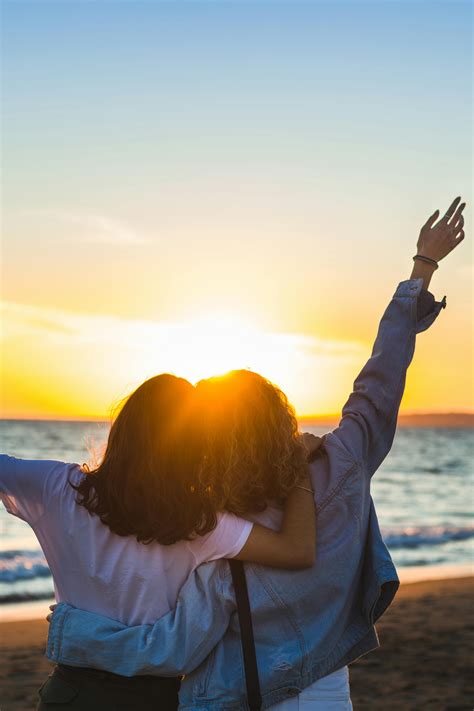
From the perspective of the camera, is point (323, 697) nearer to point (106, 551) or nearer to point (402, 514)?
point (106, 551)

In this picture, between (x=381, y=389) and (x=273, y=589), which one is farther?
(x=381, y=389)

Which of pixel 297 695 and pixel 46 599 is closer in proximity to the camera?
pixel 297 695

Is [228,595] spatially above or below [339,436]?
below

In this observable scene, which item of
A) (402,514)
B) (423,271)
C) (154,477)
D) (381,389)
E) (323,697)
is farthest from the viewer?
(402,514)

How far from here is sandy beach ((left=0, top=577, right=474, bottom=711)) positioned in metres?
6.05

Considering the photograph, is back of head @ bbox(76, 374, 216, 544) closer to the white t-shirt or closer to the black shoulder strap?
the white t-shirt

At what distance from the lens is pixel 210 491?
92.0 inches

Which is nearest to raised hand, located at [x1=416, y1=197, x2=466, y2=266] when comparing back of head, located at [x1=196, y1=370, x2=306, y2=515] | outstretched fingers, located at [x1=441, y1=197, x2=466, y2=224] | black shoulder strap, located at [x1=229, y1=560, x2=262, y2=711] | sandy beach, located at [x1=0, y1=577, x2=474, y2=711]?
outstretched fingers, located at [x1=441, y1=197, x2=466, y2=224]

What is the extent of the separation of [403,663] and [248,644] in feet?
16.7

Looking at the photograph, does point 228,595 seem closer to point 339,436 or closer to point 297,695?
point 297,695

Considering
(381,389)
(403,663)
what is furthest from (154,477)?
(403,663)

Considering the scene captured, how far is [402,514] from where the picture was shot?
21.8 meters

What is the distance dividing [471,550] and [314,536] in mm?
14778

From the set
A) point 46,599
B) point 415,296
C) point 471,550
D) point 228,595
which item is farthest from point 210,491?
point 471,550
